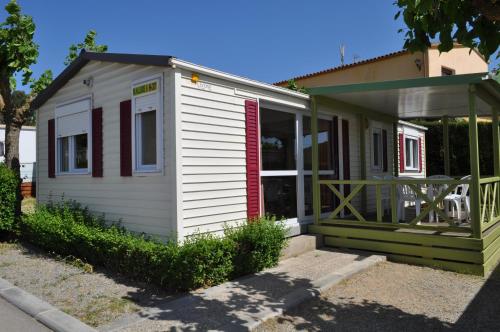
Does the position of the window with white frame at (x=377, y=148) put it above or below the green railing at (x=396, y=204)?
above

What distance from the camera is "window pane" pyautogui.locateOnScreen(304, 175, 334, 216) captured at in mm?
7914

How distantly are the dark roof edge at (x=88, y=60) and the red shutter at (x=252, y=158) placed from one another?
168 cm

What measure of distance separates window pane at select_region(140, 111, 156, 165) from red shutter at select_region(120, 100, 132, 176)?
233 mm

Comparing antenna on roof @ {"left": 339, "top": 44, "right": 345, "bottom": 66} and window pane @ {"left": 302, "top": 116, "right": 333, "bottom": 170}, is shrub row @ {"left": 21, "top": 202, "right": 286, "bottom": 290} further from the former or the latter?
antenna on roof @ {"left": 339, "top": 44, "right": 345, "bottom": 66}

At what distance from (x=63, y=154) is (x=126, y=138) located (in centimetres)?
270

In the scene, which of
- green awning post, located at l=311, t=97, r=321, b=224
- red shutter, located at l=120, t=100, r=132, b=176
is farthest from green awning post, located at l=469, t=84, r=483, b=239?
red shutter, located at l=120, t=100, r=132, b=176

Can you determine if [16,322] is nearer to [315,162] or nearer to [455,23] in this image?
[455,23]

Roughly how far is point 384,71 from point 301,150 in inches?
471

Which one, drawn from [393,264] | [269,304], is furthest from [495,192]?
[269,304]

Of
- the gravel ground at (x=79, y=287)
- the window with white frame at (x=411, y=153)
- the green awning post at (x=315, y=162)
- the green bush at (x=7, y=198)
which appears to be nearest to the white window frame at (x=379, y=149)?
the window with white frame at (x=411, y=153)

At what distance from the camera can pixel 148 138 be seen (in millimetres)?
6168

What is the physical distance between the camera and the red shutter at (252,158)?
6586mm

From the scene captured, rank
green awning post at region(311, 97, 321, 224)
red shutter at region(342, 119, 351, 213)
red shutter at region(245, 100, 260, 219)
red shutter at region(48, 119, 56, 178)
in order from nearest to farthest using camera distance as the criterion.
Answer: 1. red shutter at region(245, 100, 260, 219)
2. green awning post at region(311, 97, 321, 224)
3. red shutter at region(48, 119, 56, 178)
4. red shutter at region(342, 119, 351, 213)

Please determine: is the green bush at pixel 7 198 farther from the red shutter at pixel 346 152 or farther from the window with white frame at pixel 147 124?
the red shutter at pixel 346 152
